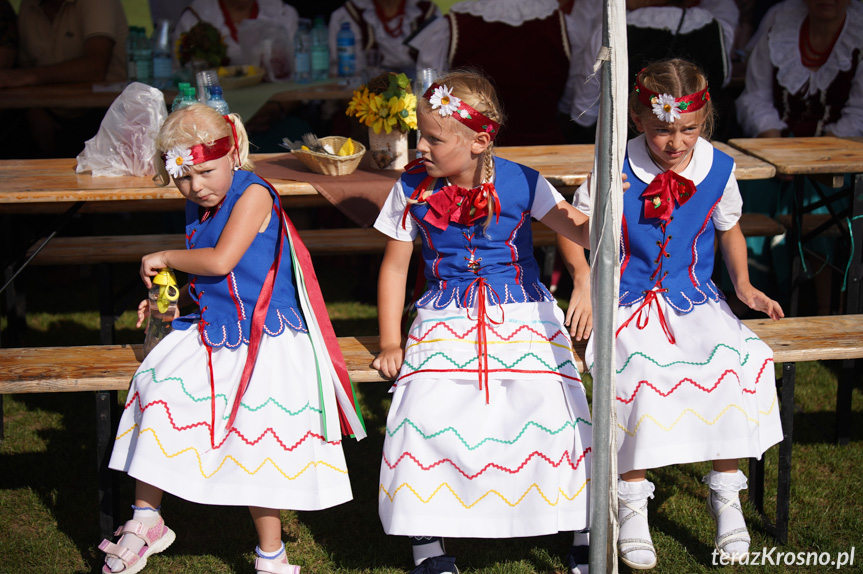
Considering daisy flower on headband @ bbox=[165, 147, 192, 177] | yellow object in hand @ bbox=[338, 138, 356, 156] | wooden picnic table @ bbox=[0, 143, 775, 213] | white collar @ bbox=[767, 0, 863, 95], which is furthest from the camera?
white collar @ bbox=[767, 0, 863, 95]

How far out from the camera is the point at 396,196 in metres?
2.72

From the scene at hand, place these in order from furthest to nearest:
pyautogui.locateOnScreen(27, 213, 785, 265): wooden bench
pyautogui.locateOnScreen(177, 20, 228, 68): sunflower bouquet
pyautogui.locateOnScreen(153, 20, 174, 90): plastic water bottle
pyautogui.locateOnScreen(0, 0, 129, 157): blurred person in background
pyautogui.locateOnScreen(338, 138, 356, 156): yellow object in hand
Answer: pyautogui.locateOnScreen(0, 0, 129, 157): blurred person in background → pyautogui.locateOnScreen(153, 20, 174, 90): plastic water bottle → pyautogui.locateOnScreen(177, 20, 228, 68): sunflower bouquet → pyautogui.locateOnScreen(27, 213, 785, 265): wooden bench → pyautogui.locateOnScreen(338, 138, 356, 156): yellow object in hand

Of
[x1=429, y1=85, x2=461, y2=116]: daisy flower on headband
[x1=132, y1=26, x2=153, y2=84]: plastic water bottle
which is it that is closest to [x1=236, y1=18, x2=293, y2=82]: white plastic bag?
[x1=132, y1=26, x2=153, y2=84]: plastic water bottle

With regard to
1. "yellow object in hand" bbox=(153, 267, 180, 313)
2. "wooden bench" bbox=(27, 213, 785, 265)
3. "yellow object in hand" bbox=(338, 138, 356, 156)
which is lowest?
"wooden bench" bbox=(27, 213, 785, 265)

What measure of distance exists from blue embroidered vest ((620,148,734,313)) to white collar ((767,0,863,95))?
226cm

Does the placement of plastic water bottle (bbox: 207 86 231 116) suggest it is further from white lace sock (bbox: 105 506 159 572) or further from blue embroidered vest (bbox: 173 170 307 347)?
white lace sock (bbox: 105 506 159 572)

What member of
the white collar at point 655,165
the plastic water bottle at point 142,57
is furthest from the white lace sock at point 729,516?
the plastic water bottle at point 142,57

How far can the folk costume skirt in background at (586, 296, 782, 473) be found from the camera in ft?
8.16

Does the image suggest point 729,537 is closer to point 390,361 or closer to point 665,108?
point 390,361

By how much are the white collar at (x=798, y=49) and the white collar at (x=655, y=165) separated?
2.21 meters

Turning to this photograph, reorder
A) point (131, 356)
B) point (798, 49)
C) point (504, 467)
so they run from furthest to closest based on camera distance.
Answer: point (798, 49)
point (131, 356)
point (504, 467)

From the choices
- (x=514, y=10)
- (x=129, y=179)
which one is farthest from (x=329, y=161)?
(x=514, y=10)

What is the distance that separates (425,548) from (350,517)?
0.56 metres

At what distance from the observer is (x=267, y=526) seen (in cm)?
249
